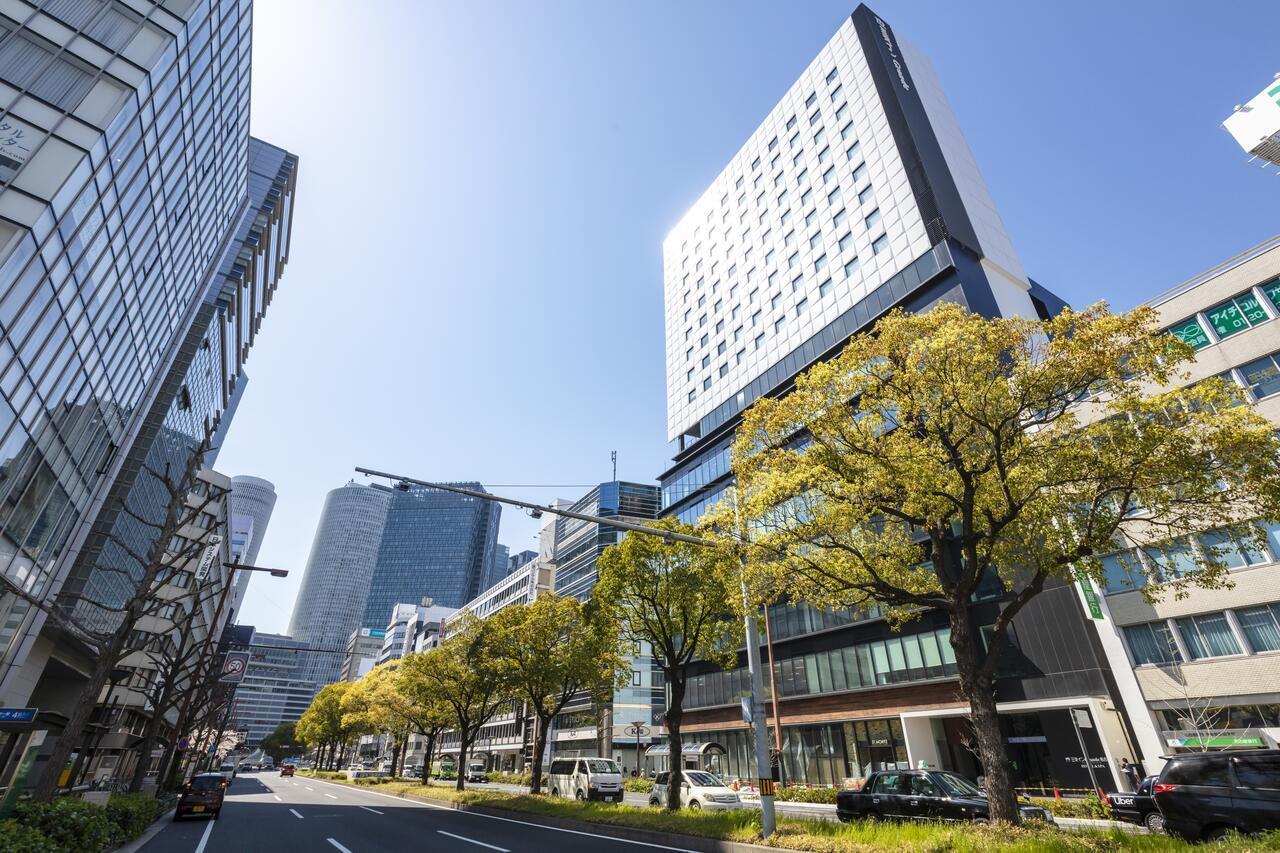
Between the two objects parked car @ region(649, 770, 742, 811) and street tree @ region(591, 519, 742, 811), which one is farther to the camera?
street tree @ region(591, 519, 742, 811)

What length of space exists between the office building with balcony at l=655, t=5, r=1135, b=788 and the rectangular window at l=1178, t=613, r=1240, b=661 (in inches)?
132

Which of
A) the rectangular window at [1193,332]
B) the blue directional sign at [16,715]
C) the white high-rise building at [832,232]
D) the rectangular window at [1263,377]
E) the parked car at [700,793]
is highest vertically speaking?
the white high-rise building at [832,232]

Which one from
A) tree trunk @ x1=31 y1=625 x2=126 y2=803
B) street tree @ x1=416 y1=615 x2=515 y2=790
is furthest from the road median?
tree trunk @ x1=31 y1=625 x2=126 y2=803

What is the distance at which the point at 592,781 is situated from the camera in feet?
89.8

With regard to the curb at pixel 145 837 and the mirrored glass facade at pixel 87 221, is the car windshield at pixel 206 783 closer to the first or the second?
the curb at pixel 145 837

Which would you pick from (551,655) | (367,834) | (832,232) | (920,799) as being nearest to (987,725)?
(920,799)

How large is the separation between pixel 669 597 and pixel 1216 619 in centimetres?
2202

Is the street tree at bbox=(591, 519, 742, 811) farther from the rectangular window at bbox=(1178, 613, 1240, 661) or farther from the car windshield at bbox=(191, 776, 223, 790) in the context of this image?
the rectangular window at bbox=(1178, 613, 1240, 661)

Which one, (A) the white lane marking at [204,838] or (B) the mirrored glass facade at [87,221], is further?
(B) the mirrored glass facade at [87,221]

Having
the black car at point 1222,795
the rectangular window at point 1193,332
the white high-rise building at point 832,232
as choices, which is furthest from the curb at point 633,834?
the white high-rise building at point 832,232

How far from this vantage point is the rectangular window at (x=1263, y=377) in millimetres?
22938

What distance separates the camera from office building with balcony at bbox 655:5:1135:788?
27.6m

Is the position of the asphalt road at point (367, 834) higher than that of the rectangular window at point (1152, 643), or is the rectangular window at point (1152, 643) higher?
the rectangular window at point (1152, 643)

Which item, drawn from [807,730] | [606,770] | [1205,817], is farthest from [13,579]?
[807,730]
